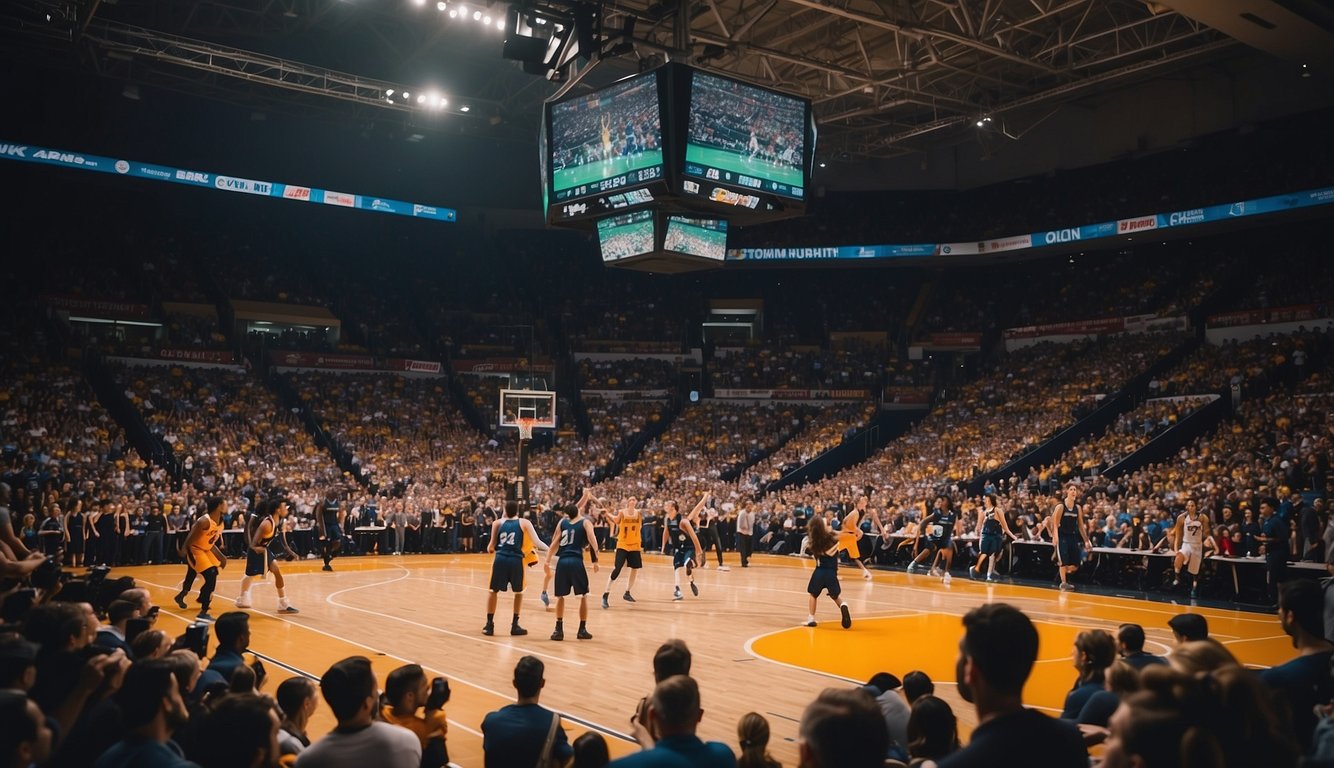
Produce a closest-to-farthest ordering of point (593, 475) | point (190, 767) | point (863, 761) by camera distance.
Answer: point (863, 761), point (190, 767), point (593, 475)


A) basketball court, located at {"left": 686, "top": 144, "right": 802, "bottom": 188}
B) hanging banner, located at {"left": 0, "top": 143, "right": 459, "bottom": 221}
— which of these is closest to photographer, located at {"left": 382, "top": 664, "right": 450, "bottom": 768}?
basketball court, located at {"left": 686, "top": 144, "right": 802, "bottom": 188}

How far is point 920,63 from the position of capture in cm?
2688

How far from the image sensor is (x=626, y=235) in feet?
63.2

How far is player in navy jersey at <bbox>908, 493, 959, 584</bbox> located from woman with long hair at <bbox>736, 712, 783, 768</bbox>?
1863cm

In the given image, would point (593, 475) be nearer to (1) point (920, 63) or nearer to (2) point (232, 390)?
(2) point (232, 390)

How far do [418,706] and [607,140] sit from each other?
46.0 feet

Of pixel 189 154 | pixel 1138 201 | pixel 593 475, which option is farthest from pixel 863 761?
pixel 189 154

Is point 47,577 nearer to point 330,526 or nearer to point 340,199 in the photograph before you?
point 330,526

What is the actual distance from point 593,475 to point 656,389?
6.58 meters

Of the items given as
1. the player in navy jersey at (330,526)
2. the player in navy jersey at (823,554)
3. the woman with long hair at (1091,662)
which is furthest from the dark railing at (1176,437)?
the woman with long hair at (1091,662)

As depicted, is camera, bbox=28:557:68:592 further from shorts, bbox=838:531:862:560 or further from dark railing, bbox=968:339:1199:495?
dark railing, bbox=968:339:1199:495

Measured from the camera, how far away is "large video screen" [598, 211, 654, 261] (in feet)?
61.3

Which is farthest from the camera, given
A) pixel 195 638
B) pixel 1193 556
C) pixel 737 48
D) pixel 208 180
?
pixel 208 180

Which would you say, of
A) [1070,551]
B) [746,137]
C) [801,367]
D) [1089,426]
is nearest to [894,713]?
[746,137]
